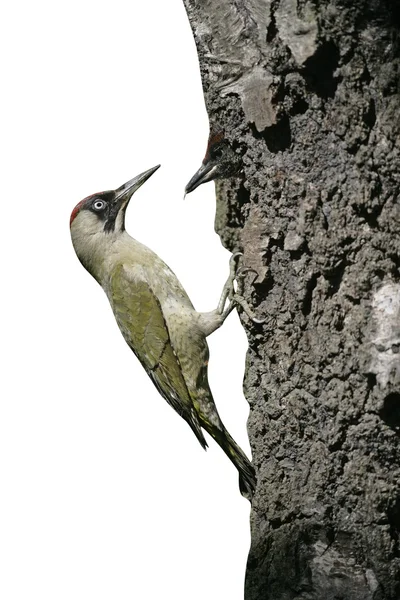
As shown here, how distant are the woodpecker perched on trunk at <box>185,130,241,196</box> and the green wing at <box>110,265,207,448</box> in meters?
0.79

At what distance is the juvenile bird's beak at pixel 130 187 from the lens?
3.97 metres

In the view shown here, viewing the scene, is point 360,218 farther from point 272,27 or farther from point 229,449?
point 229,449

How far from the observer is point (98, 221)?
164 inches

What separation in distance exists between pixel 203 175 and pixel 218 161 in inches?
3.7

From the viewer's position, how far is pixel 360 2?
8.82ft

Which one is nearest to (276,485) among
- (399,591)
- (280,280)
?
(399,591)

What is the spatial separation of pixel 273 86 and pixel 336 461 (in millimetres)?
1305

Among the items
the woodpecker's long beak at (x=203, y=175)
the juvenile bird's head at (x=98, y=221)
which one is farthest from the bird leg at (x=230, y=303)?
the juvenile bird's head at (x=98, y=221)

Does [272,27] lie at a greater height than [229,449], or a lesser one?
greater

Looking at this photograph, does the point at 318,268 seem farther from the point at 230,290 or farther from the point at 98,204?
the point at 98,204

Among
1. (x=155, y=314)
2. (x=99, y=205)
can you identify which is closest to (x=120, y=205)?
(x=99, y=205)

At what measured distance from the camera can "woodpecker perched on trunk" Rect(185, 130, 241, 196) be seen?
10.5ft

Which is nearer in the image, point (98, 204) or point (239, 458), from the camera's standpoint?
point (239, 458)

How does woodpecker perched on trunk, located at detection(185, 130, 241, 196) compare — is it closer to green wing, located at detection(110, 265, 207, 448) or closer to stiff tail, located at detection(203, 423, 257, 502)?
green wing, located at detection(110, 265, 207, 448)
